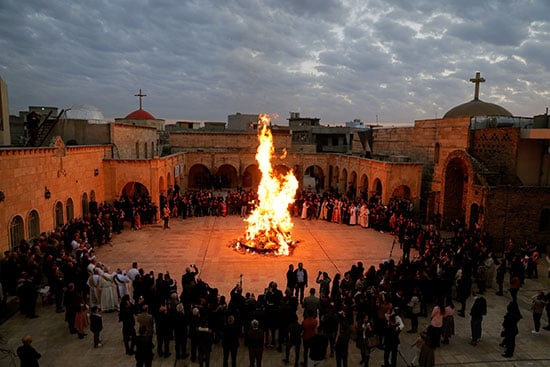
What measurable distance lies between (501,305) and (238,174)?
27.4 metres

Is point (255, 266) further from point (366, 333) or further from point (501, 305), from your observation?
point (501, 305)

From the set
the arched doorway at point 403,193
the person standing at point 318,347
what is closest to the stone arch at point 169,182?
the arched doorway at point 403,193

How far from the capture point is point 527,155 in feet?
62.7

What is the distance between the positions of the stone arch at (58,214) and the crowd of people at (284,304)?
3.38ft

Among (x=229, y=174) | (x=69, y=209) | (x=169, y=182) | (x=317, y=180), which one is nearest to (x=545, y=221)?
(x=317, y=180)

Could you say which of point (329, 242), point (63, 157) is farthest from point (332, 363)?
point (63, 157)

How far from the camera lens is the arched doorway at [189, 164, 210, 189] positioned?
1524 inches

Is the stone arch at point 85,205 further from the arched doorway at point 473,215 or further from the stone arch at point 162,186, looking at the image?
the arched doorway at point 473,215

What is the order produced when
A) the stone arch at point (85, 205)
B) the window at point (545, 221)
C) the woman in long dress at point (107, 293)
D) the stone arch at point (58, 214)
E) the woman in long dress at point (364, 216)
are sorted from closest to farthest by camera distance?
the woman in long dress at point (107, 293)
the stone arch at point (58, 214)
the window at point (545, 221)
the stone arch at point (85, 205)
the woman in long dress at point (364, 216)

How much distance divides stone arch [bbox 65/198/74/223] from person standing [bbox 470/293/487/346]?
1843cm

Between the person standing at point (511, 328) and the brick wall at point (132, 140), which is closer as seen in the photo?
the person standing at point (511, 328)

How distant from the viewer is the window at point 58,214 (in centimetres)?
1712

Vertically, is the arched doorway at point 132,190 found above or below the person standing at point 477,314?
above

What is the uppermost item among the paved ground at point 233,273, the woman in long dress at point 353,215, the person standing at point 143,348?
the woman in long dress at point 353,215
